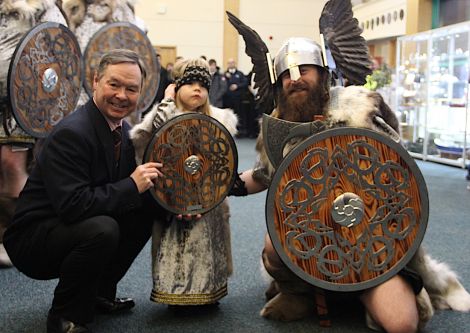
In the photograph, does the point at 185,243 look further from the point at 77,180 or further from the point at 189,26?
the point at 189,26

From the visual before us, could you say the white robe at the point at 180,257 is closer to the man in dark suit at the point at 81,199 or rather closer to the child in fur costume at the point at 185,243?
the child in fur costume at the point at 185,243

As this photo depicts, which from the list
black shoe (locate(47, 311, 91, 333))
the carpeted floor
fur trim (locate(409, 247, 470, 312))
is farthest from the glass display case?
black shoe (locate(47, 311, 91, 333))

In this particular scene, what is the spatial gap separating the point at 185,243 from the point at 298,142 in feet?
1.82

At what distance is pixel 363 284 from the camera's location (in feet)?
5.70

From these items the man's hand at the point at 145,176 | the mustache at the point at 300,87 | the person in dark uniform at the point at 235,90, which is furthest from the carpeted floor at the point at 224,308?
the person in dark uniform at the point at 235,90

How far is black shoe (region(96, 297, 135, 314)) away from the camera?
2.13 m

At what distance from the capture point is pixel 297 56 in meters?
1.93

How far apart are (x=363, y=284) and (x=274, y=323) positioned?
445 millimetres

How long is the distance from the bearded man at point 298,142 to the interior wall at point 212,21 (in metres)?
10.3

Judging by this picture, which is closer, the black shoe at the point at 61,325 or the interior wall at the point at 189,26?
the black shoe at the point at 61,325

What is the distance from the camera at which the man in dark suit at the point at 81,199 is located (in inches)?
69.2

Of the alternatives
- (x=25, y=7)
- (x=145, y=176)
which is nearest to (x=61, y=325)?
(x=145, y=176)

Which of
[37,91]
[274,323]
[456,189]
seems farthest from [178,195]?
[456,189]

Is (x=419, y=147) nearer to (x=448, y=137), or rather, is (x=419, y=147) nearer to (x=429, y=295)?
(x=448, y=137)
